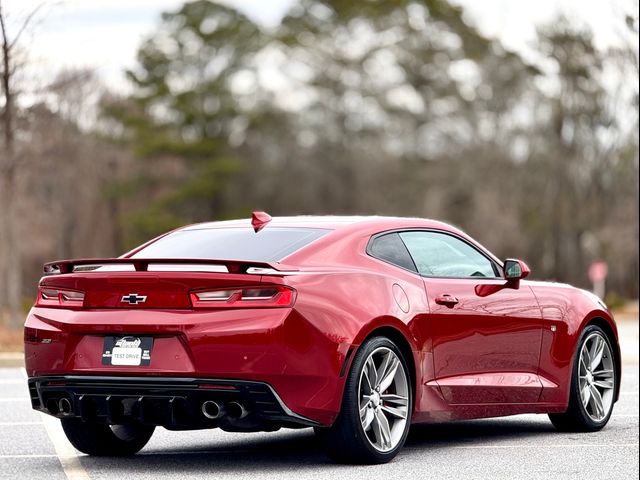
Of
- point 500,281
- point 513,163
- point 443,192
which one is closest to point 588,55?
point 513,163

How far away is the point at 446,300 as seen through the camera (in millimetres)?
9125

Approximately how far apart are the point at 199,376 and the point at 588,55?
145 ft

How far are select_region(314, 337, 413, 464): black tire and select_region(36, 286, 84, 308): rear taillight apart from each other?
1.58 metres

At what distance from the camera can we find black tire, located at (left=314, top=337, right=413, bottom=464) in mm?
8141

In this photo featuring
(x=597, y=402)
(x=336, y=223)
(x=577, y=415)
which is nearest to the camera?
(x=336, y=223)

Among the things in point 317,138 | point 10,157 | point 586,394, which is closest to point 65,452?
point 586,394

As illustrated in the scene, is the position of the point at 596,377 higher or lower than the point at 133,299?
lower

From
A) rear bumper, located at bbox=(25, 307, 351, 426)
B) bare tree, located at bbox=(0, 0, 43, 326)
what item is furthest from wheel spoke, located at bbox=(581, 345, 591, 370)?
bare tree, located at bbox=(0, 0, 43, 326)

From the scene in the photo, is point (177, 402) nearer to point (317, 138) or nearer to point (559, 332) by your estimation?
point (559, 332)

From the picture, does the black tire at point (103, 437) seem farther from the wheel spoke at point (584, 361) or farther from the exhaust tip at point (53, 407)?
the wheel spoke at point (584, 361)

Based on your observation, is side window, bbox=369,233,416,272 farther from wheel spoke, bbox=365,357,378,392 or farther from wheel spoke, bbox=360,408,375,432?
wheel spoke, bbox=360,408,375,432

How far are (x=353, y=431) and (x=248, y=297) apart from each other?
3.30 feet

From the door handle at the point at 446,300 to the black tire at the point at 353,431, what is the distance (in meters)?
0.69

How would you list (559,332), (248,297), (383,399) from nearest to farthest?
1. (248,297)
2. (383,399)
3. (559,332)
